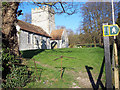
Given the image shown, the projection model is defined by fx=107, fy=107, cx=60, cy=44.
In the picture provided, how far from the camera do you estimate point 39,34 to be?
80.2 ft

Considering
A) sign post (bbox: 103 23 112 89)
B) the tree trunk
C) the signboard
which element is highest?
the tree trunk

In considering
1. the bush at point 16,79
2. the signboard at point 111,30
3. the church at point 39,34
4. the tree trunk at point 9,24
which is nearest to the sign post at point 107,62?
the signboard at point 111,30

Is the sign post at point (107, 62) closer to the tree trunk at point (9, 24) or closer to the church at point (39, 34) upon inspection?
the tree trunk at point (9, 24)

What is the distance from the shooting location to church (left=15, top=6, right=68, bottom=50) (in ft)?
57.4

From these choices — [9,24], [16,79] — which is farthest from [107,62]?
[9,24]

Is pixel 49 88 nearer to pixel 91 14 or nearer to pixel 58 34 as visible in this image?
pixel 91 14

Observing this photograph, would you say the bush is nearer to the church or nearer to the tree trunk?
the tree trunk

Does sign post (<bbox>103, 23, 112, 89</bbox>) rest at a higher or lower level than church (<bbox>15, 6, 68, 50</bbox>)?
lower

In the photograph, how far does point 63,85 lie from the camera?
4684mm

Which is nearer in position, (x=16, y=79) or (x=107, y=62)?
(x=107, y=62)

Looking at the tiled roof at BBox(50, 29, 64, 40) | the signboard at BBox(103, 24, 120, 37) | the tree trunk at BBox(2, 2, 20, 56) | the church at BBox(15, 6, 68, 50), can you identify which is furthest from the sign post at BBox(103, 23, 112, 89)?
the tiled roof at BBox(50, 29, 64, 40)

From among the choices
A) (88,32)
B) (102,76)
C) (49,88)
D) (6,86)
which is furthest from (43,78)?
(88,32)

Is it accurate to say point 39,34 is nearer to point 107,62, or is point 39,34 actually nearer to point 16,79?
point 16,79

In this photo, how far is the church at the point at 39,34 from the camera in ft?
57.4
